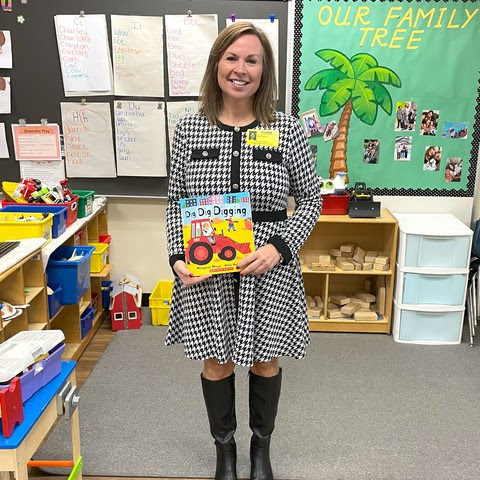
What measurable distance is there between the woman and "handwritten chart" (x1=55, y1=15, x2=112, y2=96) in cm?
187

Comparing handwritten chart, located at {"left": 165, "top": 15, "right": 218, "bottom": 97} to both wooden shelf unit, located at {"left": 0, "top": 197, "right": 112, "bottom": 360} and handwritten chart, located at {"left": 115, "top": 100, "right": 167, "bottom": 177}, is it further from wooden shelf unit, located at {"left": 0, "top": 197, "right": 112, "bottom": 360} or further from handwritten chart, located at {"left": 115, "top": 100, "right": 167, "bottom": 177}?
wooden shelf unit, located at {"left": 0, "top": 197, "right": 112, "bottom": 360}

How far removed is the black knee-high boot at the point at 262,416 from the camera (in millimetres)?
1935

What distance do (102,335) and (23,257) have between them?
123 centimetres

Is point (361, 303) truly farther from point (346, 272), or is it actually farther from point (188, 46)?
point (188, 46)

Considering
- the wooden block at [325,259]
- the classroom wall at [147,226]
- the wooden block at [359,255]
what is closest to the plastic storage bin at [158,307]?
the classroom wall at [147,226]

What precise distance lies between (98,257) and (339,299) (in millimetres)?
1557

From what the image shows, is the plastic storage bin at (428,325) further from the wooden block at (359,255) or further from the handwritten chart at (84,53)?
the handwritten chart at (84,53)

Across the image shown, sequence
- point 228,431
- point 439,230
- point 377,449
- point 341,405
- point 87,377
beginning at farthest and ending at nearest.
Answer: point 439,230
point 87,377
point 341,405
point 377,449
point 228,431

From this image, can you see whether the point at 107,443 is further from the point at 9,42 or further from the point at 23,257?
the point at 9,42

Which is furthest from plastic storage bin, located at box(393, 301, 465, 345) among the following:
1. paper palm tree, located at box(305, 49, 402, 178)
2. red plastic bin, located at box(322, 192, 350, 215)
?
paper palm tree, located at box(305, 49, 402, 178)

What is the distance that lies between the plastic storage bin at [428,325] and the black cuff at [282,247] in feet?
5.91

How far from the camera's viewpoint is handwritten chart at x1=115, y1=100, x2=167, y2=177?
3469 millimetres

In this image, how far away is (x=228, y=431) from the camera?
6.52 ft

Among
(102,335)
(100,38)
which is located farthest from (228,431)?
(100,38)
